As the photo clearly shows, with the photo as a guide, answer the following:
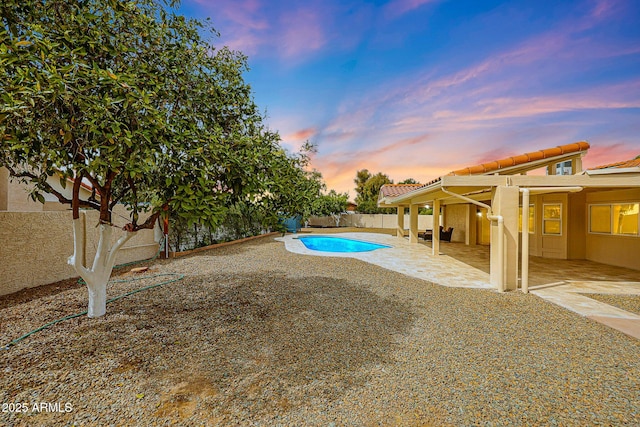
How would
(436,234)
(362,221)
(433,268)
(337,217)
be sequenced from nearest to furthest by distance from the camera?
(433,268)
(436,234)
(362,221)
(337,217)

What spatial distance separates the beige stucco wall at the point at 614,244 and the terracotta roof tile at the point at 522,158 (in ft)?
7.30

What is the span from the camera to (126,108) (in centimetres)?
300

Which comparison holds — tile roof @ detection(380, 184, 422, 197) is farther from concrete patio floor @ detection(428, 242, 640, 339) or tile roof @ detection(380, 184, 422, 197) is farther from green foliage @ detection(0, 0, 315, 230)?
green foliage @ detection(0, 0, 315, 230)

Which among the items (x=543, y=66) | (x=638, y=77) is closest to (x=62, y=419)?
(x=543, y=66)

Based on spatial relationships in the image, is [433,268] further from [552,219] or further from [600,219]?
[600,219]

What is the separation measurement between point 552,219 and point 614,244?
210cm

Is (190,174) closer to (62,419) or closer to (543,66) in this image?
(62,419)

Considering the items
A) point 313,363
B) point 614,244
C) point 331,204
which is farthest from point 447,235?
point 313,363

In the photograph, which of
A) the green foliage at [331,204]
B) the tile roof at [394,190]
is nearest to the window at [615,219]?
the tile roof at [394,190]

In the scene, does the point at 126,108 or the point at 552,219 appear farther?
the point at 552,219

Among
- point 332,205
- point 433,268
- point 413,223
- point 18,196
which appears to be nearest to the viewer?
point 433,268

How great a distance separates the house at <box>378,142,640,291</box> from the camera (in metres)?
6.72

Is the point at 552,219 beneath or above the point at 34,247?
above

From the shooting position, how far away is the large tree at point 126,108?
2.82 metres
